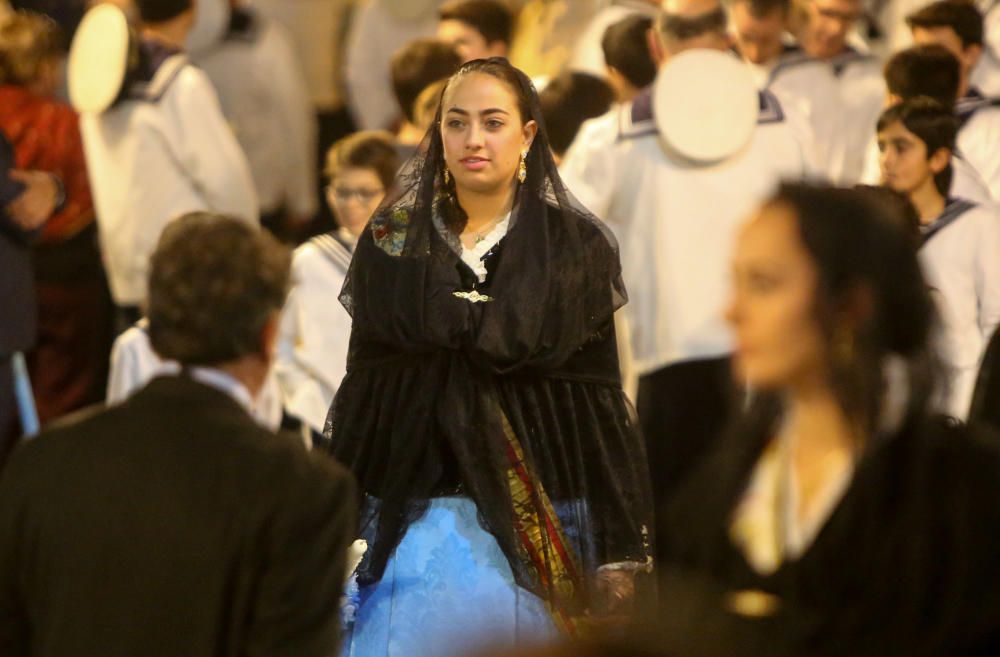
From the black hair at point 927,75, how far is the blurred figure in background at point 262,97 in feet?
8.62

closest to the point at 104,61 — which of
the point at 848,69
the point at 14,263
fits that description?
the point at 14,263

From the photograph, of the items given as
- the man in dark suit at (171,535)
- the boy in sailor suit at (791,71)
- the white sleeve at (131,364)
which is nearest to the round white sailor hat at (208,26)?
the boy in sailor suit at (791,71)

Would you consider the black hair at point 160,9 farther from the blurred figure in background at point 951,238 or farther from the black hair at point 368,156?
the blurred figure in background at point 951,238

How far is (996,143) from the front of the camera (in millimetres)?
6973

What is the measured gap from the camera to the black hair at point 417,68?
6.90 metres

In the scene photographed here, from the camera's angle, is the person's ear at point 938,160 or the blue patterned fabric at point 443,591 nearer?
the blue patterned fabric at point 443,591

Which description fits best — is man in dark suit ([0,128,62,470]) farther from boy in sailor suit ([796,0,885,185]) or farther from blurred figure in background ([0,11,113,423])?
boy in sailor suit ([796,0,885,185])

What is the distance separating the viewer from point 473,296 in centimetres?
445

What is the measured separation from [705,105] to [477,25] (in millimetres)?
1441

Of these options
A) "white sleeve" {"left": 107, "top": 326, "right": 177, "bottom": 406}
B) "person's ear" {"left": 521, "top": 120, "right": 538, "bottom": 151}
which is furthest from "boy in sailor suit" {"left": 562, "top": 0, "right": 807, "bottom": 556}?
"person's ear" {"left": 521, "top": 120, "right": 538, "bottom": 151}

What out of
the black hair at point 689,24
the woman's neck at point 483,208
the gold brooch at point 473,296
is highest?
the black hair at point 689,24

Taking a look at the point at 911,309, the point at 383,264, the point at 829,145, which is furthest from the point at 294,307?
the point at 911,309

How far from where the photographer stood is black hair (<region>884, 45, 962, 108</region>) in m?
6.77

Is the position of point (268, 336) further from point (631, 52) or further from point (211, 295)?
point (631, 52)
